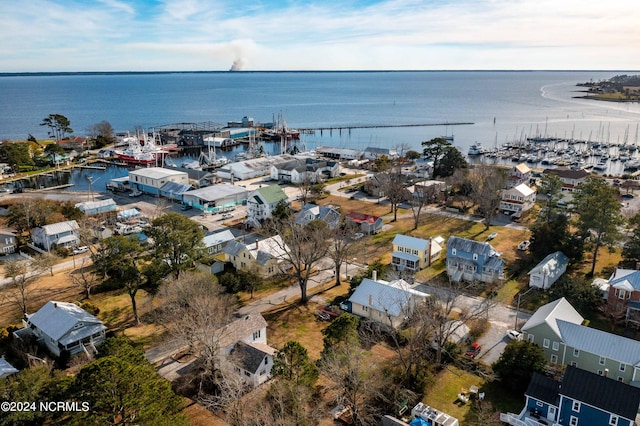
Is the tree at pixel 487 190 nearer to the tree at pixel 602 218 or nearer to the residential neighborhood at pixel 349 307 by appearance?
the residential neighborhood at pixel 349 307

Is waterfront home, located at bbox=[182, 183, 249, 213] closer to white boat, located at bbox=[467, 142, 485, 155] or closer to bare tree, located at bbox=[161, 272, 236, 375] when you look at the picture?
bare tree, located at bbox=[161, 272, 236, 375]

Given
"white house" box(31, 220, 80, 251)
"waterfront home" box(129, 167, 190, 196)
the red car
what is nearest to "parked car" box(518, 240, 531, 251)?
the red car

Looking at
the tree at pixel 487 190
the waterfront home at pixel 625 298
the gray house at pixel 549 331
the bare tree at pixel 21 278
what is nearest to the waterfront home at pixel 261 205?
the bare tree at pixel 21 278

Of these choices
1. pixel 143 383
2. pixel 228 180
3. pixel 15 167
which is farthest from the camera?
pixel 15 167

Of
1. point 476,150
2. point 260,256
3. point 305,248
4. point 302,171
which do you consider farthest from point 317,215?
point 476,150

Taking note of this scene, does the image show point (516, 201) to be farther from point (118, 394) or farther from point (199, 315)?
point (118, 394)

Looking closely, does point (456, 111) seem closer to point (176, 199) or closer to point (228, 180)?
point (228, 180)

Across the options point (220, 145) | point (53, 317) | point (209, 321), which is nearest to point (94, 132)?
point (220, 145)
